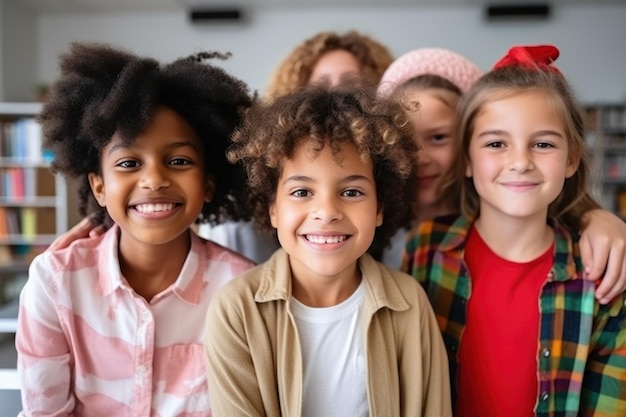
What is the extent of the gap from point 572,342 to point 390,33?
17.0 feet

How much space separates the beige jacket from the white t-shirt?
0.04 m

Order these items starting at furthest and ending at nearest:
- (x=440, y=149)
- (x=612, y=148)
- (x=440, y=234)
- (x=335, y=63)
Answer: (x=612, y=148), (x=335, y=63), (x=440, y=149), (x=440, y=234)

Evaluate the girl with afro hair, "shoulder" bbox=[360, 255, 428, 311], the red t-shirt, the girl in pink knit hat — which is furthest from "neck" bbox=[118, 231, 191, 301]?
A: the red t-shirt

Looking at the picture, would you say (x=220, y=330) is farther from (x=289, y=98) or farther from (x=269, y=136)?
(x=289, y=98)

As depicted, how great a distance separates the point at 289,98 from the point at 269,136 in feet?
0.36

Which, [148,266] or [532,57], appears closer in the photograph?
[148,266]

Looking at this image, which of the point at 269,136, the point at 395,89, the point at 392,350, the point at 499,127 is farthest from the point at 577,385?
the point at 269,136

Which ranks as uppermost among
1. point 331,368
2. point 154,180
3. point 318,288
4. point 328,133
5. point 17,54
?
point 17,54

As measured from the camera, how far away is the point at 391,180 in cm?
118

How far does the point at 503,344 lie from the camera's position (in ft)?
4.07

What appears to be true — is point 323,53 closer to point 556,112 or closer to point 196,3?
point 556,112

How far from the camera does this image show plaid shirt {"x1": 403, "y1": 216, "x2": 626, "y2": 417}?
1.20 m

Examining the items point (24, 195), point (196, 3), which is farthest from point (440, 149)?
point (196, 3)

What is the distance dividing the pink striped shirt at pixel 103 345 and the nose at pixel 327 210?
0.40 m
